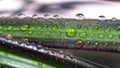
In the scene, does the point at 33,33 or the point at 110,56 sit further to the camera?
the point at 110,56

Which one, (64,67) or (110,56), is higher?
(64,67)

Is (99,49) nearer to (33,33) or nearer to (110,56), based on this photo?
(33,33)

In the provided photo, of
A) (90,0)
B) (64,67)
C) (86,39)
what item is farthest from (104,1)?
(64,67)

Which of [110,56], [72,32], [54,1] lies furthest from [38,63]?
[110,56]

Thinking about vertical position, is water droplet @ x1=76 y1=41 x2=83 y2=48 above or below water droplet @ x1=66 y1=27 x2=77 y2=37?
below

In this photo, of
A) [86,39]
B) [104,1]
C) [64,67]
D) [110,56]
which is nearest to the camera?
[64,67]

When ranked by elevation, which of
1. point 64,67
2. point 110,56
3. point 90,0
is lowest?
point 110,56

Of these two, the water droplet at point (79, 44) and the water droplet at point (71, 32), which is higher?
the water droplet at point (71, 32)

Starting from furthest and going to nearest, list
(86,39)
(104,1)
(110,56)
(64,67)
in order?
(110,56), (104,1), (86,39), (64,67)

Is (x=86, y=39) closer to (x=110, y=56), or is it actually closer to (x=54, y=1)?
(x=54, y=1)
